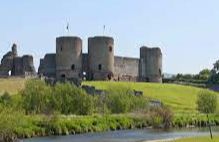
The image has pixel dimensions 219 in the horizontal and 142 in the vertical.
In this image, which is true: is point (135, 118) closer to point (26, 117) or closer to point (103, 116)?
point (103, 116)

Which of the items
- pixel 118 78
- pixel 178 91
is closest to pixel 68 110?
pixel 178 91

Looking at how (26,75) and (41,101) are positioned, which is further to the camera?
(26,75)

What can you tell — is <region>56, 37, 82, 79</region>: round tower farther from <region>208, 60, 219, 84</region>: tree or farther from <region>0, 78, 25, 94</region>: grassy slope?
<region>208, 60, 219, 84</region>: tree

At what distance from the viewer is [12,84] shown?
83.3 metres

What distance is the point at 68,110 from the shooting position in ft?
204

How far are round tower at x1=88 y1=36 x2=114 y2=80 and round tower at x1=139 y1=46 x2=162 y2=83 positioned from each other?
1002cm

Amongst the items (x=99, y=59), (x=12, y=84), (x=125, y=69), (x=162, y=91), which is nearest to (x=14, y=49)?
(x=99, y=59)

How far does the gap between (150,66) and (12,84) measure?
35.9 metres

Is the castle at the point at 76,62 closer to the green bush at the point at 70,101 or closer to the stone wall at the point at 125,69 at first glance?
the stone wall at the point at 125,69

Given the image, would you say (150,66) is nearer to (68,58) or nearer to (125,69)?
(125,69)

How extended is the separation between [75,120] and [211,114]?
25.8 metres

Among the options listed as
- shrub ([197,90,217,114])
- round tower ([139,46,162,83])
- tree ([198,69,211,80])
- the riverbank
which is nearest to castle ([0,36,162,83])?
round tower ([139,46,162,83])

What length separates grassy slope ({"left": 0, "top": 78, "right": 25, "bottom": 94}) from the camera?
3150 inches

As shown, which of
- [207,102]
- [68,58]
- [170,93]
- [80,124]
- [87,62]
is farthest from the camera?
[87,62]
